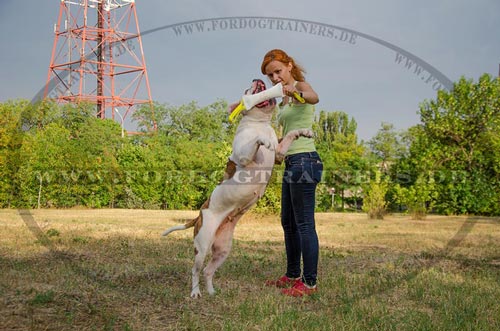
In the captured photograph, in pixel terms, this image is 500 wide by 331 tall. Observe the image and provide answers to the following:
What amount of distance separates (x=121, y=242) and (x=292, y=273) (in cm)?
411

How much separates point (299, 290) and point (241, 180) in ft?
4.06

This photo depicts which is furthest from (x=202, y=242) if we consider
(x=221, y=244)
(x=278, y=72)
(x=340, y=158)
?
(x=340, y=158)

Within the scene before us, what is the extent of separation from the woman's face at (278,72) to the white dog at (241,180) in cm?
30

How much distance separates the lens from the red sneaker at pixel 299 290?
14.1ft

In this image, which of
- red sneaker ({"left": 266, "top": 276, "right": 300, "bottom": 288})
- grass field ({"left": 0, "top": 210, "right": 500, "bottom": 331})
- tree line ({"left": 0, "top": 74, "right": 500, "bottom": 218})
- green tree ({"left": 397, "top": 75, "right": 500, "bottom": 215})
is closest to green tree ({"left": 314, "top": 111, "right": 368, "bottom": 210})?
tree line ({"left": 0, "top": 74, "right": 500, "bottom": 218})

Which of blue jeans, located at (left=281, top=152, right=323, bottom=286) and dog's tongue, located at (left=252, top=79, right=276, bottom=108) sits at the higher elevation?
dog's tongue, located at (left=252, top=79, right=276, bottom=108)

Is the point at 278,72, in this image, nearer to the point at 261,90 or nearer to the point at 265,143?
the point at 261,90

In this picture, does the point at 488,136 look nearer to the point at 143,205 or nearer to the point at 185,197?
the point at 185,197

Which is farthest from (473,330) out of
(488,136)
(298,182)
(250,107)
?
(488,136)

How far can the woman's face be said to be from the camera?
4.17 m

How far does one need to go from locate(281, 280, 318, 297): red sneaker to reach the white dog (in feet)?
2.36

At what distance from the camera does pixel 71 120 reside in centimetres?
2520

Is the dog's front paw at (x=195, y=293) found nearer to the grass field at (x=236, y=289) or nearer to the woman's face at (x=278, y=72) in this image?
the grass field at (x=236, y=289)

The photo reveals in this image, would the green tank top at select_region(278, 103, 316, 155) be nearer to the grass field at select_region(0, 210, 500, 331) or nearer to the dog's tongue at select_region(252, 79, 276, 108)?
the dog's tongue at select_region(252, 79, 276, 108)
